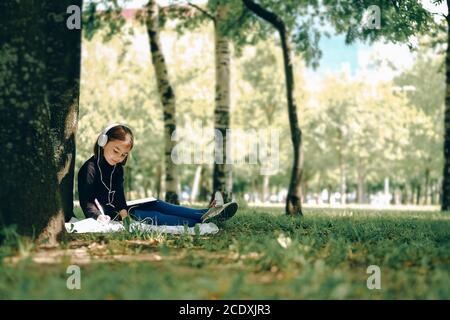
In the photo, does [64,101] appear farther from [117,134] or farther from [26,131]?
[26,131]

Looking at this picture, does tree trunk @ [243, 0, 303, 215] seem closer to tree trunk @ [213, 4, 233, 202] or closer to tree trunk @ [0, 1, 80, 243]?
tree trunk @ [213, 4, 233, 202]

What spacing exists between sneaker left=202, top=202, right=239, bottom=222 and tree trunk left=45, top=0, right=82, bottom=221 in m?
2.19

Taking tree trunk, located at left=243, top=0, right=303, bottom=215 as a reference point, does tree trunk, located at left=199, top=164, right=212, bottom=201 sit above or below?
below

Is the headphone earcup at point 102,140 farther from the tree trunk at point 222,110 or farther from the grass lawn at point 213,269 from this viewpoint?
the tree trunk at point 222,110

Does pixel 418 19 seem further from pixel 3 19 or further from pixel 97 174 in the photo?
pixel 3 19

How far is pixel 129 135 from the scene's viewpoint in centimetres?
863

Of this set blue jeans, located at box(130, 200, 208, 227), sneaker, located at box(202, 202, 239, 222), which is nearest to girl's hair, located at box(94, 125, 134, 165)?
blue jeans, located at box(130, 200, 208, 227)

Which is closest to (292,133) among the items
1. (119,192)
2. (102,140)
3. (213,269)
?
(119,192)

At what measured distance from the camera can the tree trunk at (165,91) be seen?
16.2 m

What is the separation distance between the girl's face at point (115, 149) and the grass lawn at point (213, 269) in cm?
150

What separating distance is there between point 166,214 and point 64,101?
2.31m

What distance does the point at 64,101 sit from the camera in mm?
8883

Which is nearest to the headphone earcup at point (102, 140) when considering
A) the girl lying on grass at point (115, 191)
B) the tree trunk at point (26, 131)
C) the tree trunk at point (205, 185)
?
the girl lying on grass at point (115, 191)

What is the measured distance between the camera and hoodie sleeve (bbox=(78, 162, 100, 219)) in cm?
825
